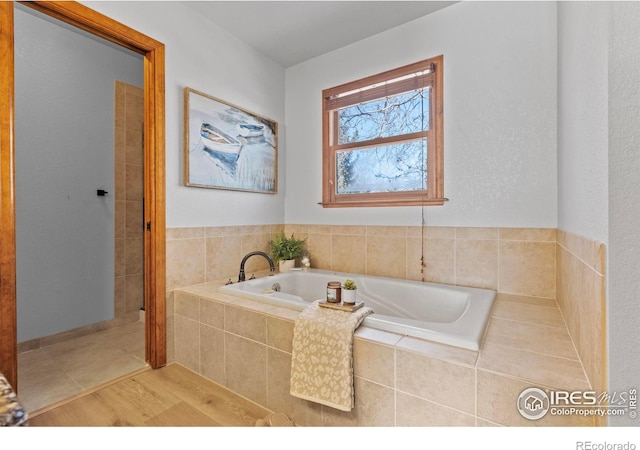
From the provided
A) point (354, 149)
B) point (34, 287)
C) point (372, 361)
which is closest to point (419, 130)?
point (354, 149)

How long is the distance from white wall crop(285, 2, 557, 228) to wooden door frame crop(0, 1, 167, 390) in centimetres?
159

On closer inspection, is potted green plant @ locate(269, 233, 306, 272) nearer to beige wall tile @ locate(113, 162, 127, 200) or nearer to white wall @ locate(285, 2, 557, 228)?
white wall @ locate(285, 2, 557, 228)

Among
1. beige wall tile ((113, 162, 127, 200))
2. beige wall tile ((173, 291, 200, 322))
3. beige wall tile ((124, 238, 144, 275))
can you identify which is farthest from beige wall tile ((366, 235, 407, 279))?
beige wall tile ((113, 162, 127, 200))

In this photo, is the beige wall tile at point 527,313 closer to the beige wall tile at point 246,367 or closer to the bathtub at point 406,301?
the bathtub at point 406,301

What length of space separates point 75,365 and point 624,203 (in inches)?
110

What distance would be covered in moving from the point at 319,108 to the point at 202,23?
1.10 meters

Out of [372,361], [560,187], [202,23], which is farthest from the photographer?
[202,23]

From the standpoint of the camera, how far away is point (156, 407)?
1.46m

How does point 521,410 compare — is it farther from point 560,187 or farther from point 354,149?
point 354,149

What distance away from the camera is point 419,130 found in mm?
2184

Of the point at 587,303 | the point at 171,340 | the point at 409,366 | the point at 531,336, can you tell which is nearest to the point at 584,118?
the point at 587,303

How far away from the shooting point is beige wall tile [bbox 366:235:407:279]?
7.28ft

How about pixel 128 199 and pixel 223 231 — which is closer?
pixel 223 231

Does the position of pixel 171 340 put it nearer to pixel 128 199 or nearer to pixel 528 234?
pixel 128 199
